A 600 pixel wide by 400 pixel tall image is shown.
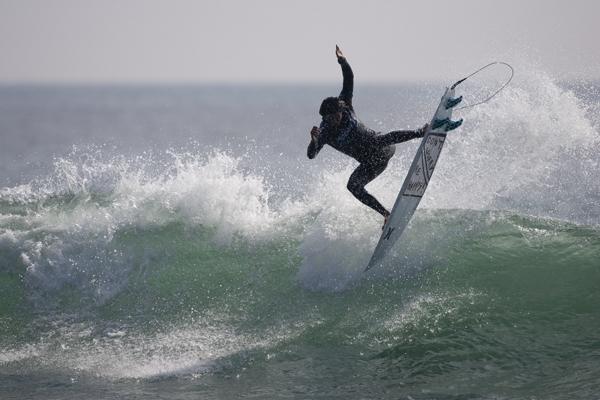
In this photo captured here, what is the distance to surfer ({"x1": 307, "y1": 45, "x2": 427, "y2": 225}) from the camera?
7770 millimetres

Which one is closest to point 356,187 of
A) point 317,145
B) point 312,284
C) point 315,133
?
point 317,145

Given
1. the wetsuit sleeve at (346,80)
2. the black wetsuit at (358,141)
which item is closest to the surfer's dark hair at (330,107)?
the black wetsuit at (358,141)

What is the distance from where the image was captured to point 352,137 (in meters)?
7.96

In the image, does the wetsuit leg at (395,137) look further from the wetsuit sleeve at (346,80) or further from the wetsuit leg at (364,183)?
the wetsuit sleeve at (346,80)

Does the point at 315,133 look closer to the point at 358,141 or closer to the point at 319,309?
the point at 358,141

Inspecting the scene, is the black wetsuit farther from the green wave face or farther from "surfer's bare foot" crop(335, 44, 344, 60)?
the green wave face

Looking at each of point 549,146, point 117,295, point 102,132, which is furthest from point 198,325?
point 102,132

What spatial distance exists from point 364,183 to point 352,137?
56 cm

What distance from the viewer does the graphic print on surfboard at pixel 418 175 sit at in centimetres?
788

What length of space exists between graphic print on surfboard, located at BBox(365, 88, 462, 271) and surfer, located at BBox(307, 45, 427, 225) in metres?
0.13

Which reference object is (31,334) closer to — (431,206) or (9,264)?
(9,264)

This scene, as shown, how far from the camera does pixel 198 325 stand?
7.87 meters

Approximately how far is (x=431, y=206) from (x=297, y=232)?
6.53 ft

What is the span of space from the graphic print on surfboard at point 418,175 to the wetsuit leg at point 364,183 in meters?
0.19
